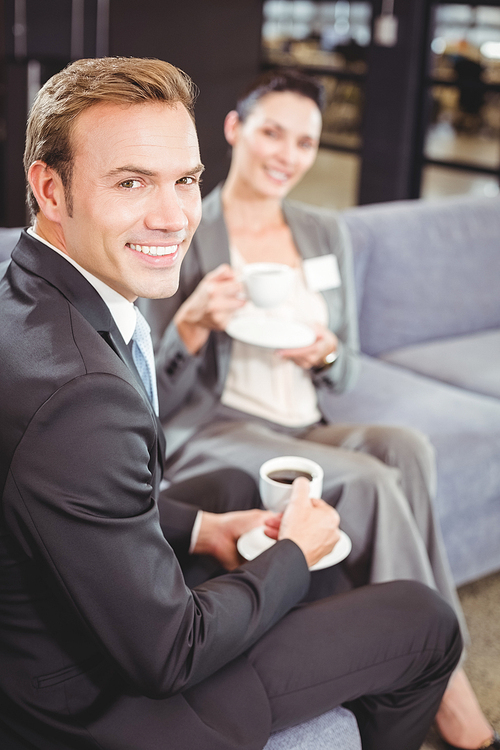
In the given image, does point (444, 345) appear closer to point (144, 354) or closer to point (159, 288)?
point (144, 354)

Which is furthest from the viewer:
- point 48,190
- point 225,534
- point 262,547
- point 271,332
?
point 271,332

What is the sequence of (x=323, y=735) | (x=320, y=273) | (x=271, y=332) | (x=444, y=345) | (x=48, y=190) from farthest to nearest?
(x=444, y=345) → (x=320, y=273) → (x=271, y=332) → (x=323, y=735) → (x=48, y=190)

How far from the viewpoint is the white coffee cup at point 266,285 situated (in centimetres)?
180

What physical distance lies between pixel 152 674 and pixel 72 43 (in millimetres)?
4924

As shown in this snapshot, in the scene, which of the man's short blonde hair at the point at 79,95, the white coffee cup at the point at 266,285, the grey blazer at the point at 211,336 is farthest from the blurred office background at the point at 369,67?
the man's short blonde hair at the point at 79,95

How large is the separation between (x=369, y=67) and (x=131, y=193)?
4.98m

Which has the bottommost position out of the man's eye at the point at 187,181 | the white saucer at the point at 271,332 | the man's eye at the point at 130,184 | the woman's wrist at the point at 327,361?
the woman's wrist at the point at 327,361

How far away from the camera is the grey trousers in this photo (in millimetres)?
1757

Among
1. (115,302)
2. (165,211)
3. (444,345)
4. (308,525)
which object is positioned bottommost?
(444,345)

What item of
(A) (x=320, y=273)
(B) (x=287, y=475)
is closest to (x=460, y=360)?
(A) (x=320, y=273)

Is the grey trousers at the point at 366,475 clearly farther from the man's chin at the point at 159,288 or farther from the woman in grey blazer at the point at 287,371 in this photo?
the man's chin at the point at 159,288

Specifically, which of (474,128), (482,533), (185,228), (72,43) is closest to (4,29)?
(72,43)

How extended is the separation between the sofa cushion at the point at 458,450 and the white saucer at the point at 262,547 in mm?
788

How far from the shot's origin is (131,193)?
3.30ft
